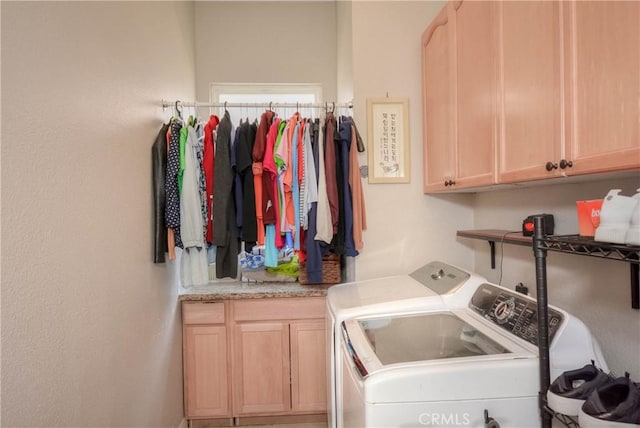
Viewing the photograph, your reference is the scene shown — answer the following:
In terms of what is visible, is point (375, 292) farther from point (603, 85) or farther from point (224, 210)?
point (603, 85)

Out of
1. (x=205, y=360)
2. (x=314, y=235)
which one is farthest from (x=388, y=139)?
(x=205, y=360)

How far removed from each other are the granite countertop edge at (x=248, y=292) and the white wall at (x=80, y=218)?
1.00ft

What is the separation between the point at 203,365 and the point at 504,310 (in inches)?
69.3

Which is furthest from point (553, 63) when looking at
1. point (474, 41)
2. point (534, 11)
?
point (474, 41)

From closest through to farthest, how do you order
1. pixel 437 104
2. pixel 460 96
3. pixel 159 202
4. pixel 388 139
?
pixel 460 96
pixel 159 202
pixel 437 104
pixel 388 139

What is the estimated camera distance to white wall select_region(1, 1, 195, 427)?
794mm

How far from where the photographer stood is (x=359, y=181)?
74.7 inches

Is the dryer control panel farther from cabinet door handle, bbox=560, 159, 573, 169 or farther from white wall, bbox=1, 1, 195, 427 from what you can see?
white wall, bbox=1, 1, 195, 427

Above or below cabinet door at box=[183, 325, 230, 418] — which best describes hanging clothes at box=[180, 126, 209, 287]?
above

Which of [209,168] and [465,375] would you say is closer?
[465,375]

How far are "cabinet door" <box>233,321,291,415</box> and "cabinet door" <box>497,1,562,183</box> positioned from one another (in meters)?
1.59

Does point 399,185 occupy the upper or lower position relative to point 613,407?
upper

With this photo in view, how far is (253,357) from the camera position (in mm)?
2049

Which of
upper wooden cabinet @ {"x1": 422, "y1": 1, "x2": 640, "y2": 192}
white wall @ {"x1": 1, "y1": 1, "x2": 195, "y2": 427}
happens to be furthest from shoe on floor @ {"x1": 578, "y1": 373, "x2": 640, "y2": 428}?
white wall @ {"x1": 1, "y1": 1, "x2": 195, "y2": 427}
